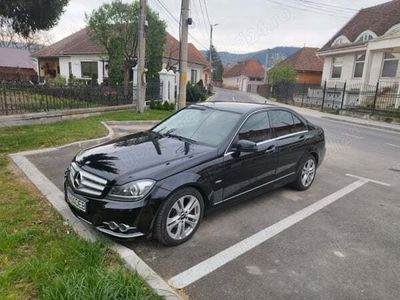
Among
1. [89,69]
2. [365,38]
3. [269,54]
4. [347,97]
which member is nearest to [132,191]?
[89,69]

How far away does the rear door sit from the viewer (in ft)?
15.8

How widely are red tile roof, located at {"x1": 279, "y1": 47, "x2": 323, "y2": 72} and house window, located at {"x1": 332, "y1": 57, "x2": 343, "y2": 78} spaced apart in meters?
10.3

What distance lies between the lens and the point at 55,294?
2500 mm

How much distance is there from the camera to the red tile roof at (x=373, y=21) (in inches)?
973

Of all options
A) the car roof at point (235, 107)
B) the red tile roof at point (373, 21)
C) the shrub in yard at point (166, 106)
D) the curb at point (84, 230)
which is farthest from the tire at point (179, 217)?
the red tile roof at point (373, 21)

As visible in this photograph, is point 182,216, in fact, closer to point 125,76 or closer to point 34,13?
point 34,13

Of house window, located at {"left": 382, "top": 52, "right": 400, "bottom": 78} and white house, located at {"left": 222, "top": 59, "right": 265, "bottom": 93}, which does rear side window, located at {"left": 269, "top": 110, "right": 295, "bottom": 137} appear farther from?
white house, located at {"left": 222, "top": 59, "right": 265, "bottom": 93}

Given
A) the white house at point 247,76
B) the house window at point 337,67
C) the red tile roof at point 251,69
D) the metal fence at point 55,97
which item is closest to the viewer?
the metal fence at point 55,97

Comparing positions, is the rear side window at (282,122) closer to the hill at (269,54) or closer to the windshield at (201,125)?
the windshield at (201,125)

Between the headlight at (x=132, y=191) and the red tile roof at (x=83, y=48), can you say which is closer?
the headlight at (x=132, y=191)

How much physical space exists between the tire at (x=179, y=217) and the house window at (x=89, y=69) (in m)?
23.5

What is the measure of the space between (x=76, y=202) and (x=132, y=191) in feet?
2.46

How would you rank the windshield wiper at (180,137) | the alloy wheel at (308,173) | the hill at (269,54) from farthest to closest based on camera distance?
the hill at (269,54) → the alloy wheel at (308,173) → the windshield wiper at (180,137)

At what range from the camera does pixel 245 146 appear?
12.9 ft
